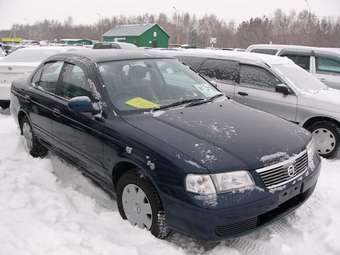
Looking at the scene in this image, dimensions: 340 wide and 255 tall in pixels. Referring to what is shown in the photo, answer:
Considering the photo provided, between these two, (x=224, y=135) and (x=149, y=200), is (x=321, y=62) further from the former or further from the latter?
(x=149, y=200)

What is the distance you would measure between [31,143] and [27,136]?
206mm

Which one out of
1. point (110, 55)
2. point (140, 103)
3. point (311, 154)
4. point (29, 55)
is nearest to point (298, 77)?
point (311, 154)

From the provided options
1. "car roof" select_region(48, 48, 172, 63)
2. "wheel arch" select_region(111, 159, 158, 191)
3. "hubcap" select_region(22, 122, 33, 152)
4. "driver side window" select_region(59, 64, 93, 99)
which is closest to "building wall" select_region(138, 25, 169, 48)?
"hubcap" select_region(22, 122, 33, 152)

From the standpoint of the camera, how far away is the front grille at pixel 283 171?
3143 millimetres

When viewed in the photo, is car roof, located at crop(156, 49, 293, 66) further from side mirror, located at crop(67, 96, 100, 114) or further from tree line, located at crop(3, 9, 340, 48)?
tree line, located at crop(3, 9, 340, 48)

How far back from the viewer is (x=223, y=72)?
7.47 m

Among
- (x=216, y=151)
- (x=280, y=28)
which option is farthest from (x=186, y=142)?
(x=280, y=28)

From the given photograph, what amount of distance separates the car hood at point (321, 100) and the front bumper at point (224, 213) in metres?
3.39

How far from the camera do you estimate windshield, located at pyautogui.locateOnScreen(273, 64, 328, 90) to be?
22.1 feet

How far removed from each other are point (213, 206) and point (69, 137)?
7.06ft

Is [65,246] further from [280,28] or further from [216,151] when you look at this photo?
[280,28]

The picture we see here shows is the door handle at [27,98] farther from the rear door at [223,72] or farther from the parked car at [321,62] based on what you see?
the parked car at [321,62]

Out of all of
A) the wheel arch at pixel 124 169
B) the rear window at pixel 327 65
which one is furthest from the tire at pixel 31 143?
the rear window at pixel 327 65

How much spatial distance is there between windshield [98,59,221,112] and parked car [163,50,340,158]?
2141 millimetres
